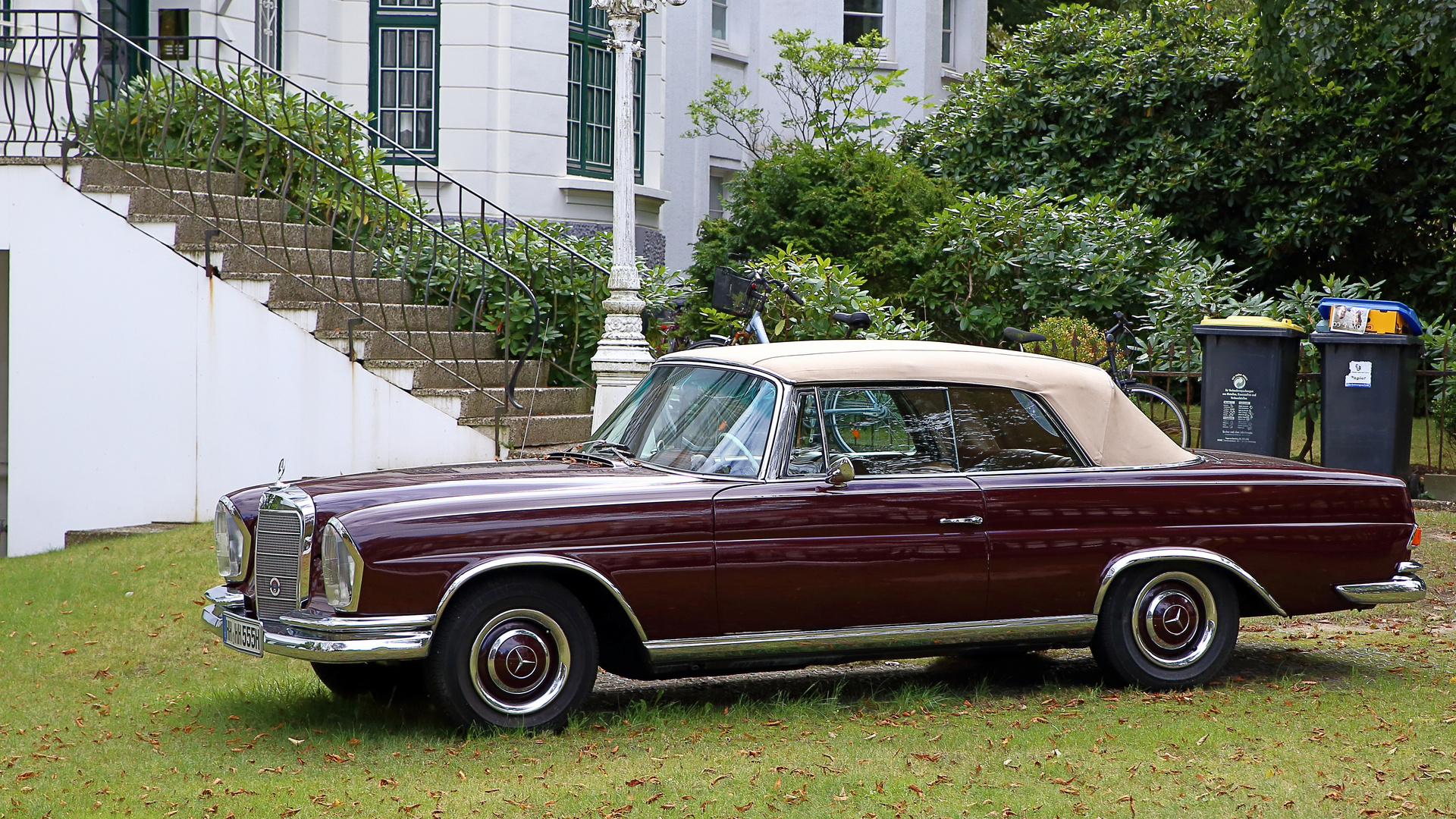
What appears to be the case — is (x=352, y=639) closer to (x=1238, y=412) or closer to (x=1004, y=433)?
(x=1004, y=433)

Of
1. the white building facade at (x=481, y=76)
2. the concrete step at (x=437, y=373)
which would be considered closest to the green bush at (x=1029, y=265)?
the white building facade at (x=481, y=76)

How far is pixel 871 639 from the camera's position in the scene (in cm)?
552

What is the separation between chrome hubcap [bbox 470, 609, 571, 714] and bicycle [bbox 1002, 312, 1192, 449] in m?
4.02

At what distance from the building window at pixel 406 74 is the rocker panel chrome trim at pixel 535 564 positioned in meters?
11.6

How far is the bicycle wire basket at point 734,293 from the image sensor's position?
944 centimetres

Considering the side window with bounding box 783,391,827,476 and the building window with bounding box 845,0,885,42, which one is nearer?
the side window with bounding box 783,391,827,476

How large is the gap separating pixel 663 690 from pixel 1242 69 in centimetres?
1352

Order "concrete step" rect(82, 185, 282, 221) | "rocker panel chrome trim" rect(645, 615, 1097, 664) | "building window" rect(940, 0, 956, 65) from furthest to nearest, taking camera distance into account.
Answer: "building window" rect(940, 0, 956, 65) → "concrete step" rect(82, 185, 282, 221) → "rocker panel chrome trim" rect(645, 615, 1097, 664)

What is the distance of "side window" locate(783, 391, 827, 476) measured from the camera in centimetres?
554

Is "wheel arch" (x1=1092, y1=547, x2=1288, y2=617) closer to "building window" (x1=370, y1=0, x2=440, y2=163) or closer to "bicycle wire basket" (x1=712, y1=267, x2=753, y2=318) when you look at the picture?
"bicycle wire basket" (x1=712, y1=267, x2=753, y2=318)

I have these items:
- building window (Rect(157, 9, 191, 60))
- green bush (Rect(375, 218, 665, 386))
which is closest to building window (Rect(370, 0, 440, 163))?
building window (Rect(157, 9, 191, 60))

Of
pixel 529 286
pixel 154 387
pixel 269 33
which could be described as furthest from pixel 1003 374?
pixel 269 33

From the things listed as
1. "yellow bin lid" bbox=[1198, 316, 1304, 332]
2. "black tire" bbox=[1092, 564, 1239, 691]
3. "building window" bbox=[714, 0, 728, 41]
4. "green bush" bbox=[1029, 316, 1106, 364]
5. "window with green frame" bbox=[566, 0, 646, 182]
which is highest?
"building window" bbox=[714, 0, 728, 41]

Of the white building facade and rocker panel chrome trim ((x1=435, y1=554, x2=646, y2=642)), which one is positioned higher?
the white building facade
